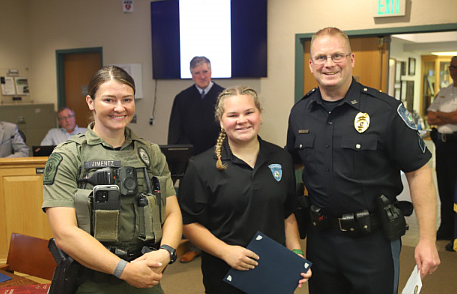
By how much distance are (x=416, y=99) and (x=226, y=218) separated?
10.2m

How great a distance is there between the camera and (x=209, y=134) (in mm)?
4320

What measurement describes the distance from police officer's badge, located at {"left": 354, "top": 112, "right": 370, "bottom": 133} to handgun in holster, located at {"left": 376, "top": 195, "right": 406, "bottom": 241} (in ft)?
0.95

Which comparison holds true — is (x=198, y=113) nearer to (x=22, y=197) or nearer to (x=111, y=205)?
(x=22, y=197)

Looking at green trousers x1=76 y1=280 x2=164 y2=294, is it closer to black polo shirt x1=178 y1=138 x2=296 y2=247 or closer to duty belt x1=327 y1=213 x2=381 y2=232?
black polo shirt x1=178 y1=138 x2=296 y2=247

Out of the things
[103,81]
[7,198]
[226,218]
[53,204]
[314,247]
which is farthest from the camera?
[7,198]

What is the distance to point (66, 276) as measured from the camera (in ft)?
5.01

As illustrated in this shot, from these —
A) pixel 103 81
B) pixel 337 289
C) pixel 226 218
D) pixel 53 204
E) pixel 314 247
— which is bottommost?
pixel 337 289

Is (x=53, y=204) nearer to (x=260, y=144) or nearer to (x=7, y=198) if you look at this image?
(x=260, y=144)

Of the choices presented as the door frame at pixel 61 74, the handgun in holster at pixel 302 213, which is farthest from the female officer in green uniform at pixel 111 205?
the door frame at pixel 61 74

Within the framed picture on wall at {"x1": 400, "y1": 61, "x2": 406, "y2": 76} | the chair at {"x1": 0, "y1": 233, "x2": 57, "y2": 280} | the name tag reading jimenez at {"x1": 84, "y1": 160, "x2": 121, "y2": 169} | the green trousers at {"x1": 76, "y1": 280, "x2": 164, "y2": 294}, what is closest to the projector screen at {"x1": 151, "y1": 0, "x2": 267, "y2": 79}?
the chair at {"x1": 0, "y1": 233, "x2": 57, "y2": 280}

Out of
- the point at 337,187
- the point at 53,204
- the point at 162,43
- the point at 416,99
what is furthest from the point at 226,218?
the point at 416,99

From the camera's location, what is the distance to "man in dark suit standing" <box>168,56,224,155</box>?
4.29 metres

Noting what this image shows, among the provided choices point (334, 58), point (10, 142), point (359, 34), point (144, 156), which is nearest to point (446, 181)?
point (359, 34)

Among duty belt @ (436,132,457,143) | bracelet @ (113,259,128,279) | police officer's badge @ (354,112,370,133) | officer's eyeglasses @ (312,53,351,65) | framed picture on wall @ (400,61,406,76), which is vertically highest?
framed picture on wall @ (400,61,406,76)
